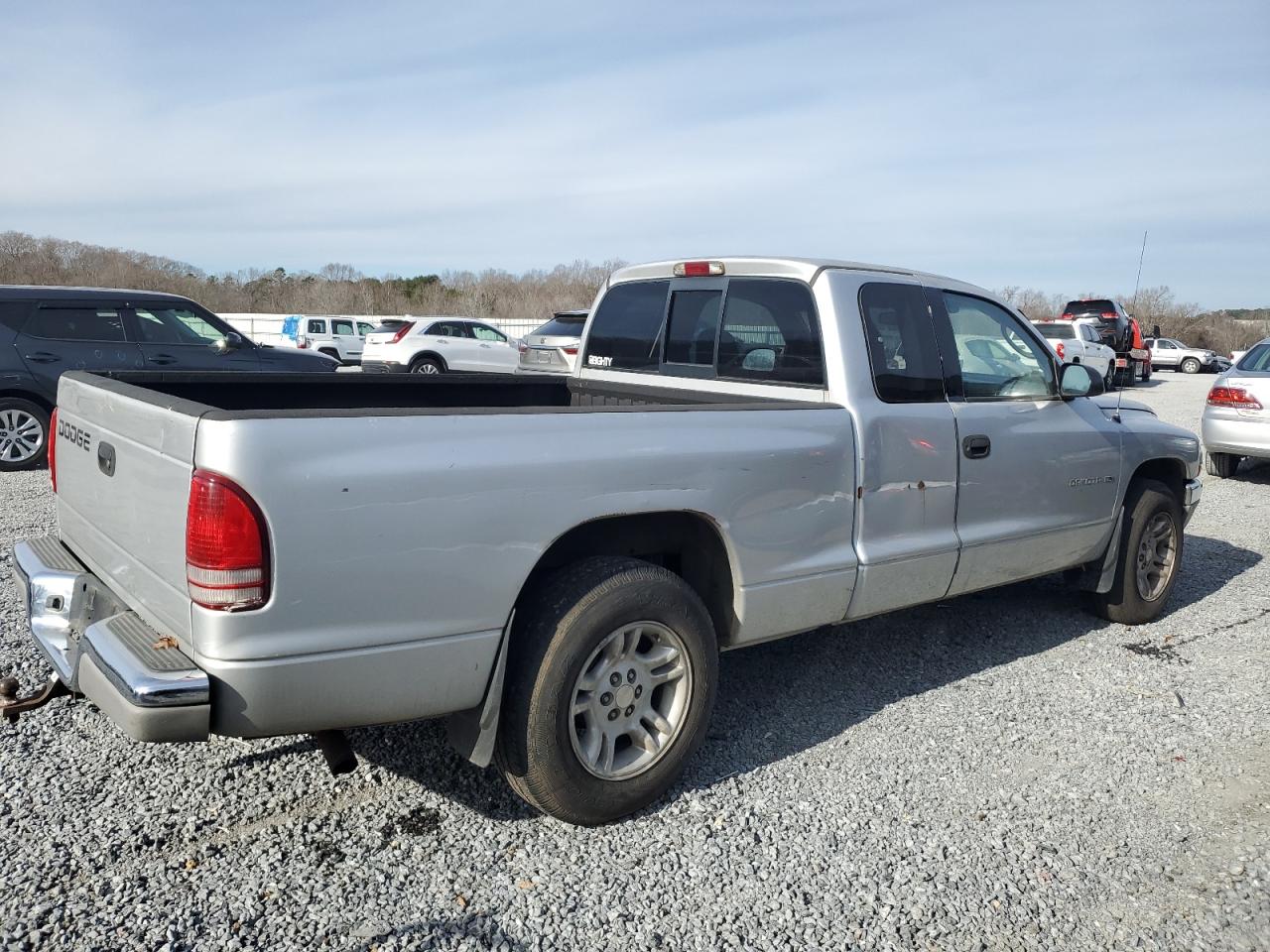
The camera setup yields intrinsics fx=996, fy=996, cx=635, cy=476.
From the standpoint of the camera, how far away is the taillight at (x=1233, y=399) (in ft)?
33.9

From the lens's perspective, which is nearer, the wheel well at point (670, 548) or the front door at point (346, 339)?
the wheel well at point (670, 548)

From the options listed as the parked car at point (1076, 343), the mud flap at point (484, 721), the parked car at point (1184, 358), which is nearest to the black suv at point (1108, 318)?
the parked car at point (1076, 343)

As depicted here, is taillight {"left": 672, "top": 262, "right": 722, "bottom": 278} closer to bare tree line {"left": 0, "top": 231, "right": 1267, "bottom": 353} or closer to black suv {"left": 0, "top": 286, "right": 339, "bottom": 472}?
black suv {"left": 0, "top": 286, "right": 339, "bottom": 472}

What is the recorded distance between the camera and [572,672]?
309cm

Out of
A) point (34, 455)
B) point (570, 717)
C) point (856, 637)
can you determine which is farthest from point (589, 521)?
point (34, 455)

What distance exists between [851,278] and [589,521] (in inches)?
67.7

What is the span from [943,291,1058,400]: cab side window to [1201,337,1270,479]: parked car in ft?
22.5

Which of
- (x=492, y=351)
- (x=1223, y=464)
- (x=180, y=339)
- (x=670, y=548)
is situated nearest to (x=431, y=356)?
(x=492, y=351)

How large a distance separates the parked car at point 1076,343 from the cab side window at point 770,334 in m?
19.2

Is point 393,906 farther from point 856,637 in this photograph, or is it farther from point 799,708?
point 856,637

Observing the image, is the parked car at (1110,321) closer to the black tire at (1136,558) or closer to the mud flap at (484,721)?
the black tire at (1136,558)

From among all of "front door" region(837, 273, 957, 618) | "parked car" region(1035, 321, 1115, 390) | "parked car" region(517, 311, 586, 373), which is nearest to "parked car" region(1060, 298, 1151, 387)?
"parked car" region(1035, 321, 1115, 390)

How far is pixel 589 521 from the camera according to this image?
321 cm

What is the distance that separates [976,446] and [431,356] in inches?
741
